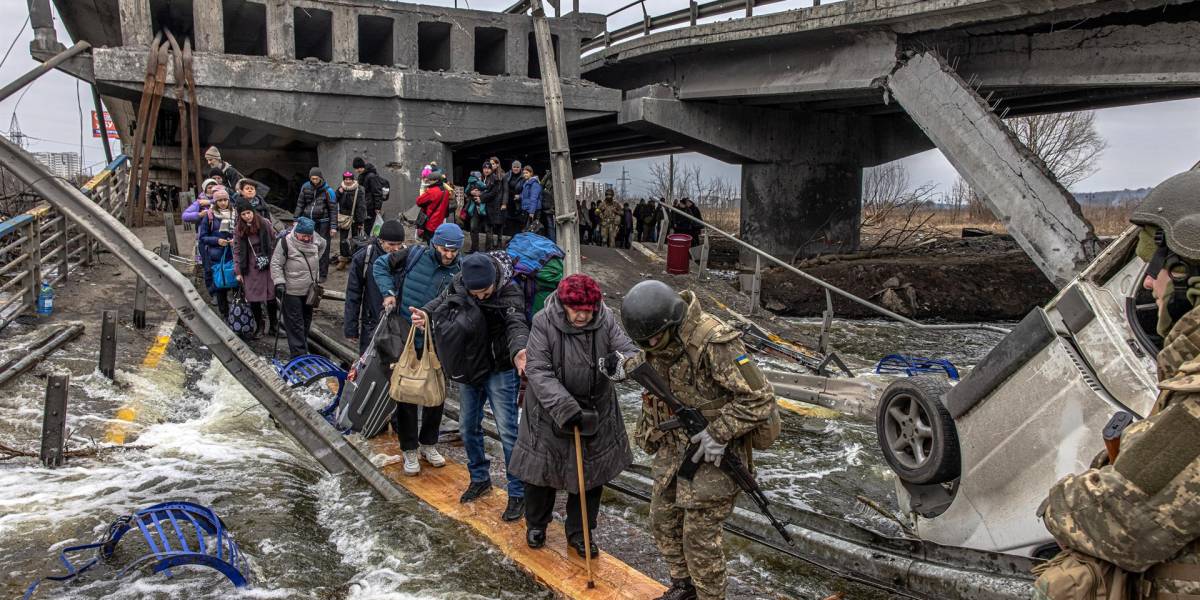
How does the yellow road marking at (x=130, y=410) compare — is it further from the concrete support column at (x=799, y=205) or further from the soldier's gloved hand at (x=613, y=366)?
the concrete support column at (x=799, y=205)

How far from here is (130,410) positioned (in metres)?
7.12

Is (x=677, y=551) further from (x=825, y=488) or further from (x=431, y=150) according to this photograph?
(x=431, y=150)

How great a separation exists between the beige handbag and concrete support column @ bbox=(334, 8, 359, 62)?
1097cm

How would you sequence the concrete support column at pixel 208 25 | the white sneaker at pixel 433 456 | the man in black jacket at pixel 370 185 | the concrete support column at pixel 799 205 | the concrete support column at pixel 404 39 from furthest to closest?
the concrete support column at pixel 799 205
the concrete support column at pixel 404 39
the concrete support column at pixel 208 25
the man in black jacket at pixel 370 185
the white sneaker at pixel 433 456

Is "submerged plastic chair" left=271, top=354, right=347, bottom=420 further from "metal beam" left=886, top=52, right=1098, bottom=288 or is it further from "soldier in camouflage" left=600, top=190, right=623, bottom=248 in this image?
"soldier in camouflage" left=600, top=190, right=623, bottom=248


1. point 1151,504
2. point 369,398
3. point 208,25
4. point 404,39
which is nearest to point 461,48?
point 404,39

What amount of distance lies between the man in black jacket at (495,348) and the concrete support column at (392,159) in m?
10.7

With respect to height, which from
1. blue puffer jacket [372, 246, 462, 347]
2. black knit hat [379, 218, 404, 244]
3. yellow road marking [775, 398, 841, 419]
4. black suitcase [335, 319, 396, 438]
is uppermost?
black knit hat [379, 218, 404, 244]

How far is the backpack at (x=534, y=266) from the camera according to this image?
6055 millimetres

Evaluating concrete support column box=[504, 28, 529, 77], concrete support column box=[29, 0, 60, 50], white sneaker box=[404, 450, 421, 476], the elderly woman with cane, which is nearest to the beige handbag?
white sneaker box=[404, 450, 421, 476]

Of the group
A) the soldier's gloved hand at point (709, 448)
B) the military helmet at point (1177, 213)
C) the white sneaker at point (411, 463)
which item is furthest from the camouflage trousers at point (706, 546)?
the white sneaker at point (411, 463)

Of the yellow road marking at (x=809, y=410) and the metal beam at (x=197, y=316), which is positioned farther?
the yellow road marking at (x=809, y=410)

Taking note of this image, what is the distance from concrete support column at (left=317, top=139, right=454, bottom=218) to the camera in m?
15.3

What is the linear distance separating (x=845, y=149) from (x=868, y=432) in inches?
503
